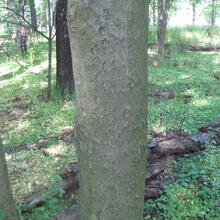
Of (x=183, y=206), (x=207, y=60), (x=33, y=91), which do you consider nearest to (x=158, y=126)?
(x=183, y=206)

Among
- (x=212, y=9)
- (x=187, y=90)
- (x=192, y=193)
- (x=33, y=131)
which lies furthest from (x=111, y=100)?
(x=212, y=9)

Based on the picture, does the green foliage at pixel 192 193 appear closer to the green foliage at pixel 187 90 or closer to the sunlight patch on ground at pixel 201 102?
the green foliage at pixel 187 90

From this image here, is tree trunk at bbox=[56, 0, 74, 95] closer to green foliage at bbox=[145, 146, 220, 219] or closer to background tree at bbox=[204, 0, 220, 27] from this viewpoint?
green foliage at bbox=[145, 146, 220, 219]

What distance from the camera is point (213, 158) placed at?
3193mm

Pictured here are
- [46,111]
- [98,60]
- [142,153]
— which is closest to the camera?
[98,60]

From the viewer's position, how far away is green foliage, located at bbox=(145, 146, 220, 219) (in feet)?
7.91

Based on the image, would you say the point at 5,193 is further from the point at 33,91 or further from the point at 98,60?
the point at 33,91

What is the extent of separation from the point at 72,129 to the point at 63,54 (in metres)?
2.20

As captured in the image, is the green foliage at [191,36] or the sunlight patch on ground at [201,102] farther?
the green foliage at [191,36]

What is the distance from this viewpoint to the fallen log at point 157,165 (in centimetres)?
265

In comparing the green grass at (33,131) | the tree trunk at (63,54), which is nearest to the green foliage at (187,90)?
the green grass at (33,131)

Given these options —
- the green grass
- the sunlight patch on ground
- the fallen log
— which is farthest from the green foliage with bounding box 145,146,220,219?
the sunlight patch on ground

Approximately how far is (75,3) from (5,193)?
1.55 m

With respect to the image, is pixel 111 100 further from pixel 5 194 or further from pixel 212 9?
pixel 212 9
